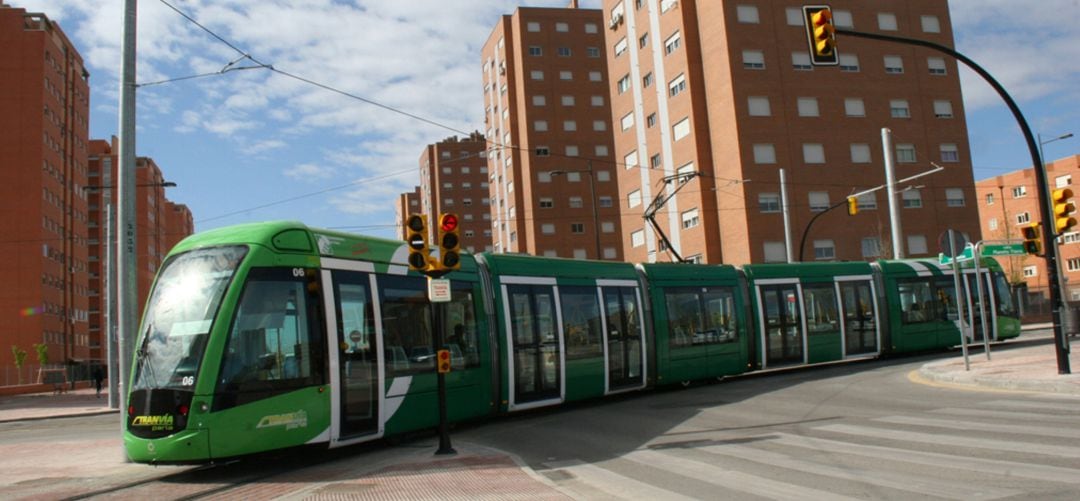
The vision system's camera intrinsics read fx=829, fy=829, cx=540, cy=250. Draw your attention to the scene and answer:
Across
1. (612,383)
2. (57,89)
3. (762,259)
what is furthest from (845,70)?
(57,89)

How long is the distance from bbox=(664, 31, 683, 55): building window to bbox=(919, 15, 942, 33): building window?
14969mm

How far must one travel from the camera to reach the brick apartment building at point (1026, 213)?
73613 mm

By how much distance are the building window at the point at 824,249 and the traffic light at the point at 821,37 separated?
35182 mm

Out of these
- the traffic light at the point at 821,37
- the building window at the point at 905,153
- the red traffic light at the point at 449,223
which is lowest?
the red traffic light at the point at 449,223

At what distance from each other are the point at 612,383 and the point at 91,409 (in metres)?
23.5

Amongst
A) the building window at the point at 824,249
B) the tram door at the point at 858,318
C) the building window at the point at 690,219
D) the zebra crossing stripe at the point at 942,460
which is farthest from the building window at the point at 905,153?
the zebra crossing stripe at the point at 942,460

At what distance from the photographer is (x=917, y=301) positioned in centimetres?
2148

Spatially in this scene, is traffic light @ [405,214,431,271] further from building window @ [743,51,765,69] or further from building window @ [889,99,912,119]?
building window @ [889,99,912,119]

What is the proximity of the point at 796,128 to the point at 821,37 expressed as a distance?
36.2m

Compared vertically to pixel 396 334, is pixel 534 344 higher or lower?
lower

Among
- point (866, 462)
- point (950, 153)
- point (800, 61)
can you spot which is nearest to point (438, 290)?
point (866, 462)

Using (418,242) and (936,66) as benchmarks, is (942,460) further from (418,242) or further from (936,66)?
(936,66)

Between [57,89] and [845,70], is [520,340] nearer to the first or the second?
[845,70]

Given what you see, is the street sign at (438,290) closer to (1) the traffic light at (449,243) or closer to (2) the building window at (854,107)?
(1) the traffic light at (449,243)
